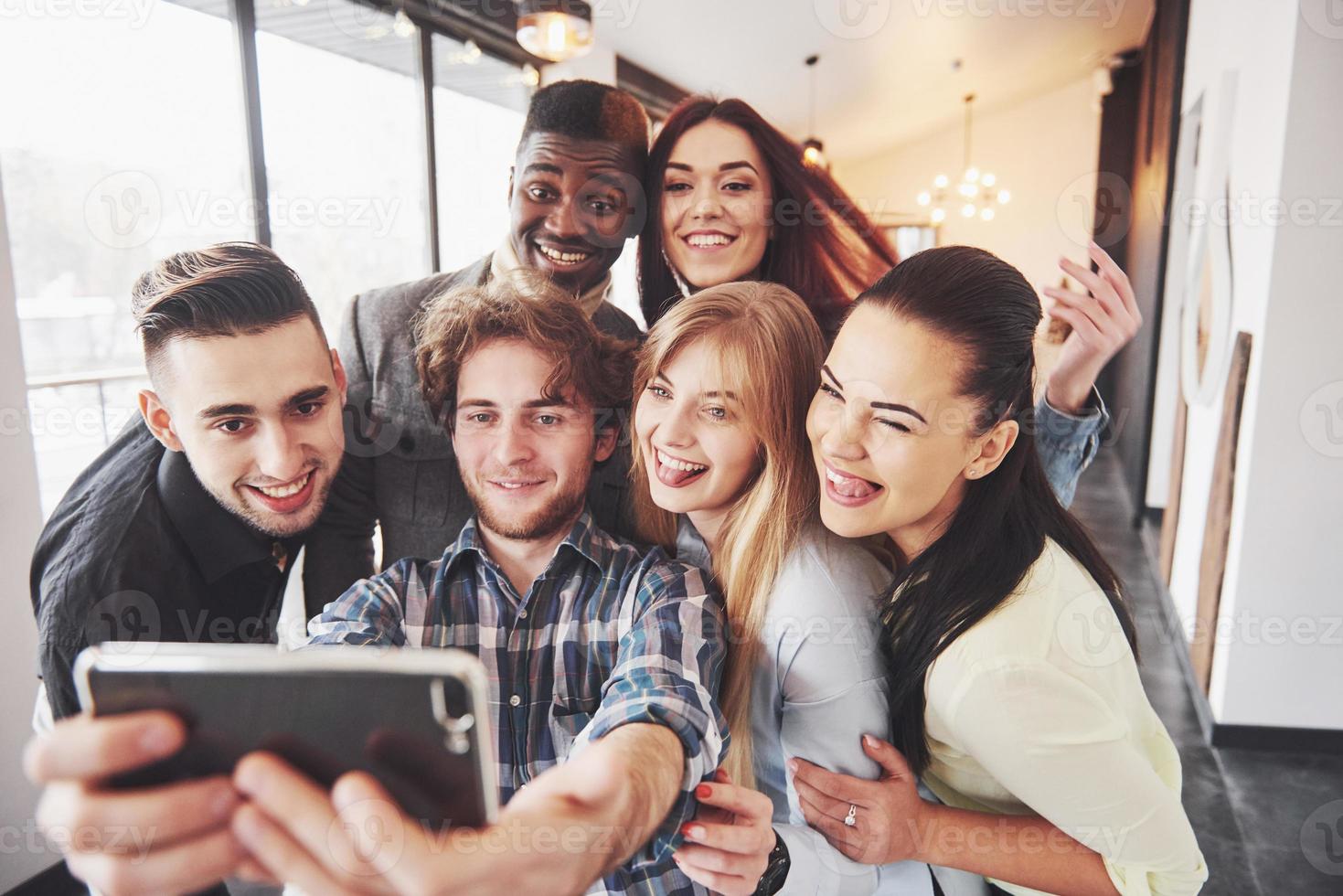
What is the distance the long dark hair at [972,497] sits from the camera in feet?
3.53

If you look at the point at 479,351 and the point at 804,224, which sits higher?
the point at 804,224

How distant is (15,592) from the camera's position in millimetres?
1977

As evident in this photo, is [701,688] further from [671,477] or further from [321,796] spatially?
[321,796]

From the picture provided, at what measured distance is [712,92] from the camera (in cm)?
158

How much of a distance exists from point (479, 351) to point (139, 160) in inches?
70.4

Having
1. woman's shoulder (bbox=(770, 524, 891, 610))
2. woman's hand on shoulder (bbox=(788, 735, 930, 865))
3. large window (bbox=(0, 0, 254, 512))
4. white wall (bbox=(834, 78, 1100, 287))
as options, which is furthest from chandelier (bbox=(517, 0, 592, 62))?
white wall (bbox=(834, 78, 1100, 287))

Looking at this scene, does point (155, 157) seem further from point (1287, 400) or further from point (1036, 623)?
point (1287, 400)

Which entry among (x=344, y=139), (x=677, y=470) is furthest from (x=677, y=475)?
(x=344, y=139)

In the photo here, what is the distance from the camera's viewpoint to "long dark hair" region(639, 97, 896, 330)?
1.58 metres

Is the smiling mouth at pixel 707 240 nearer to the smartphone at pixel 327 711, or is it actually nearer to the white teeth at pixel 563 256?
the white teeth at pixel 563 256

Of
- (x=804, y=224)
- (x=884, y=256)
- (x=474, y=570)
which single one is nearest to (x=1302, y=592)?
(x=884, y=256)

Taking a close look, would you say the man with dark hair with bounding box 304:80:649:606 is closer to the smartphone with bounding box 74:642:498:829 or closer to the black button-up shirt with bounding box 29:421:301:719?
the black button-up shirt with bounding box 29:421:301:719

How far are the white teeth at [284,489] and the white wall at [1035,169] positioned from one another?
9494 mm

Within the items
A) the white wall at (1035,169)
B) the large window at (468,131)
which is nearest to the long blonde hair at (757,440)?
the large window at (468,131)
